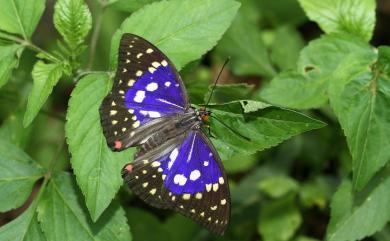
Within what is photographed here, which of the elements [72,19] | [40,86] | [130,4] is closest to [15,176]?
[40,86]

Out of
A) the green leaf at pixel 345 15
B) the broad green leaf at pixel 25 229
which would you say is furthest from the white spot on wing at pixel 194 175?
the green leaf at pixel 345 15

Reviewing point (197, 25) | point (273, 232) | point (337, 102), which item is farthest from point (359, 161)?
point (273, 232)

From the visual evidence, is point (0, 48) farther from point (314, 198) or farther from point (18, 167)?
point (314, 198)

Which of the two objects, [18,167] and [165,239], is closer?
[18,167]

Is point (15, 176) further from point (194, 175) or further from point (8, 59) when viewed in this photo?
point (194, 175)

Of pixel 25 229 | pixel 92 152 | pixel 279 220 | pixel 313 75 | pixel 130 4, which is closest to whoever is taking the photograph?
pixel 92 152

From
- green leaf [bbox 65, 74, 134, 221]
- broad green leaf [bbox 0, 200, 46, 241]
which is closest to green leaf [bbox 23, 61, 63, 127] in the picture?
green leaf [bbox 65, 74, 134, 221]
